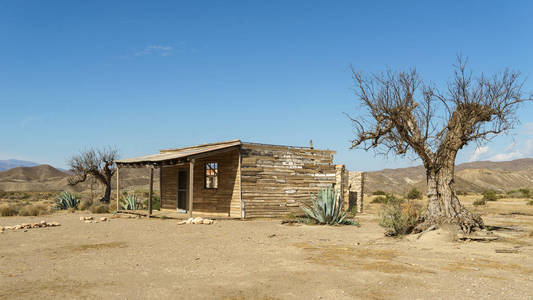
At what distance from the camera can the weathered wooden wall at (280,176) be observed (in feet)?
55.2

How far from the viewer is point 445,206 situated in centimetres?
1117

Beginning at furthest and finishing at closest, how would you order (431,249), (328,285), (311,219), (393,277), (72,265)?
(311,219) < (431,249) < (72,265) < (393,277) < (328,285)

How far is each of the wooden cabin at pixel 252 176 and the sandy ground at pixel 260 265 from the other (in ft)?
13.9

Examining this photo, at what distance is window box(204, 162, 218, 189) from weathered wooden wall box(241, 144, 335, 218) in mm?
2027

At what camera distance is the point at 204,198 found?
18375 mm

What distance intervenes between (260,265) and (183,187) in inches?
507

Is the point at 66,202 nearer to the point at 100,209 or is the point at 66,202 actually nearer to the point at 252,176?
the point at 100,209

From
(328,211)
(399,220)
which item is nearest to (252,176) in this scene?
(328,211)

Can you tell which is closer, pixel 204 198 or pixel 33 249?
pixel 33 249

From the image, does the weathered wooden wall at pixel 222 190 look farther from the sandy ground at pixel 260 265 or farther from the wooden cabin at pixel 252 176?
the sandy ground at pixel 260 265

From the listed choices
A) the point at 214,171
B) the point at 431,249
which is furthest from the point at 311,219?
the point at 431,249

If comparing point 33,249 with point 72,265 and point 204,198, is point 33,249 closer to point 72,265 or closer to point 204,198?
point 72,265

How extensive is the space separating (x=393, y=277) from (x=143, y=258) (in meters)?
4.73

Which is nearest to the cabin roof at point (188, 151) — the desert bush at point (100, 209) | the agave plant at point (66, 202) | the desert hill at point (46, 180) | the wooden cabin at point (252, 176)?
the wooden cabin at point (252, 176)
